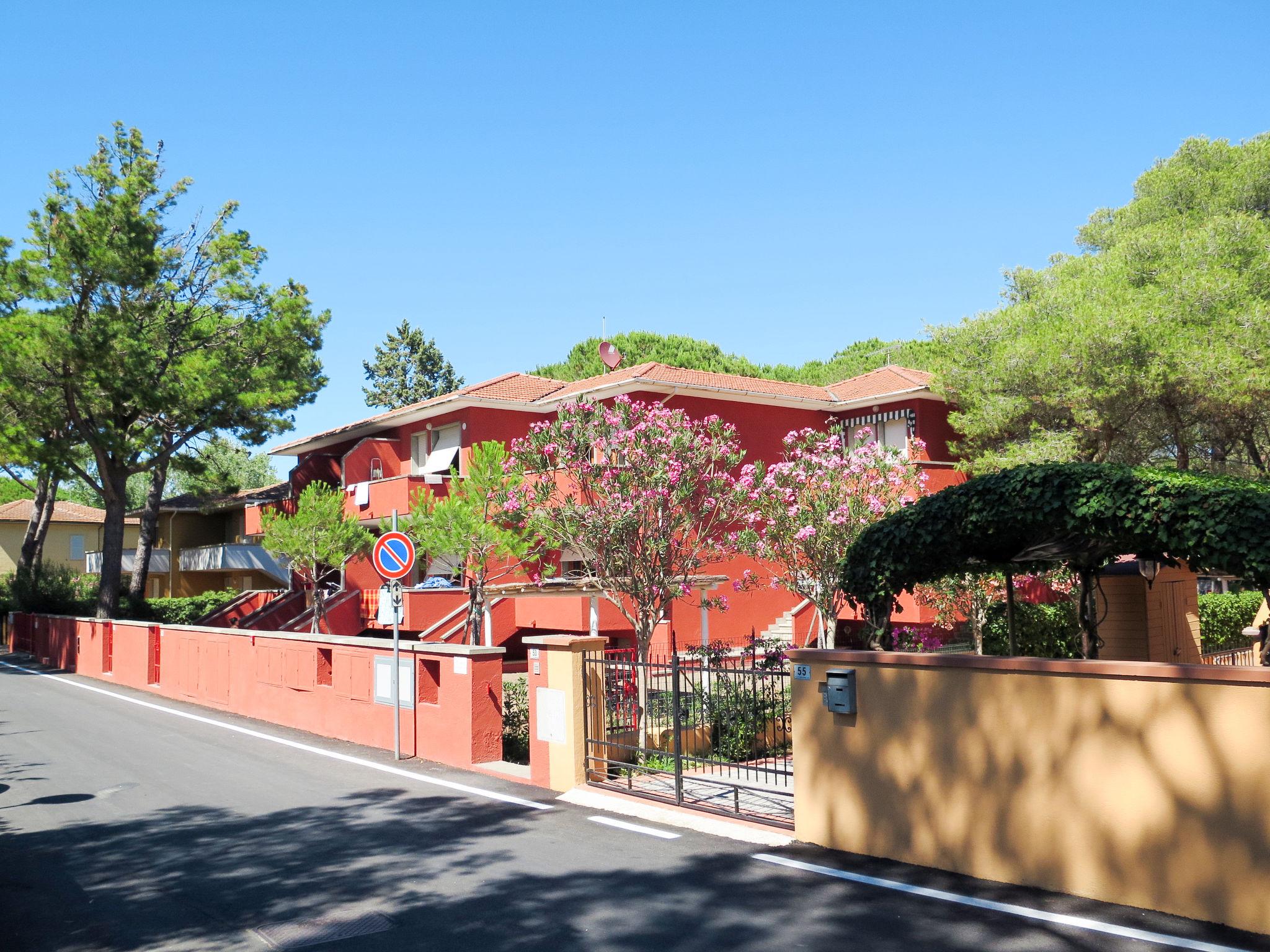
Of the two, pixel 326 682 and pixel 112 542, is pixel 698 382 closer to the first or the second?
pixel 326 682

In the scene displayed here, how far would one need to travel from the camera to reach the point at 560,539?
57.1 feet

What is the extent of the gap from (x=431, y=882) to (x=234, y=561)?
4312 centimetres

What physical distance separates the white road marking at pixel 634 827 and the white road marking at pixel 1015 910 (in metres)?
0.99

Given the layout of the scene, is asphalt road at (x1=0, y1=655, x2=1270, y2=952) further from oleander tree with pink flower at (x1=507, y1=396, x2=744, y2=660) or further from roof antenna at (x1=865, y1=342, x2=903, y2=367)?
roof antenna at (x1=865, y1=342, x2=903, y2=367)

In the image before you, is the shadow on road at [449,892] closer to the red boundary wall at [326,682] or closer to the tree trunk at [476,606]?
the red boundary wall at [326,682]

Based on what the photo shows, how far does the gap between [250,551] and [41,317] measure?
61.9 feet

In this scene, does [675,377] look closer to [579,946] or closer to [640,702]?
[640,702]


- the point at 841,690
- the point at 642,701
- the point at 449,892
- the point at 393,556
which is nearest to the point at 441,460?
the point at 393,556

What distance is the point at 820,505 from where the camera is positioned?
18.2 m

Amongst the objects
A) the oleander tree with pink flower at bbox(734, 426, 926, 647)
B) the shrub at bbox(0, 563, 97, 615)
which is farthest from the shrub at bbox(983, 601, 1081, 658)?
the shrub at bbox(0, 563, 97, 615)

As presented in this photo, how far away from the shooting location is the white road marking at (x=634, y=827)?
8.63 metres

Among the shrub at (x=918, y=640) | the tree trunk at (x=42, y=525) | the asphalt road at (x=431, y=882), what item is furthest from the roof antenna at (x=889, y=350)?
the asphalt road at (x=431, y=882)

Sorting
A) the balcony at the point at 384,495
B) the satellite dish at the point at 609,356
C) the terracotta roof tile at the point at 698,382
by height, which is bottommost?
the balcony at the point at 384,495

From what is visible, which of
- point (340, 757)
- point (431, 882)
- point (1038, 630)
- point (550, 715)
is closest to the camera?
point (431, 882)
